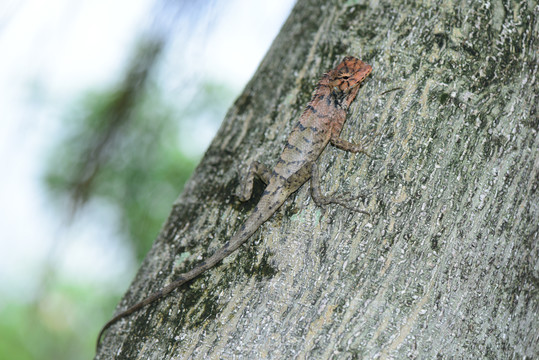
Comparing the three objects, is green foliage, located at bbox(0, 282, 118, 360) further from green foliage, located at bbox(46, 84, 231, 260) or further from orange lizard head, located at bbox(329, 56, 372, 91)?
orange lizard head, located at bbox(329, 56, 372, 91)

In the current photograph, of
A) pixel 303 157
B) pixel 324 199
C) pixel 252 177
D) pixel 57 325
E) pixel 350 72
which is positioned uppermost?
pixel 350 72

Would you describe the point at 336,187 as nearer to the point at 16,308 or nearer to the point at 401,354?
the point at 401,354

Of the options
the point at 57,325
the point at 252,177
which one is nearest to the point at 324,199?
the point at 252,177

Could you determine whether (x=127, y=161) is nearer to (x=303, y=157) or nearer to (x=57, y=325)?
(x=303, y=157)

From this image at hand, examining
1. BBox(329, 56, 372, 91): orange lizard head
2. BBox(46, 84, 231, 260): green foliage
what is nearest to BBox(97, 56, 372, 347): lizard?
BBox(329, 56, 372, 91): orange lizard head

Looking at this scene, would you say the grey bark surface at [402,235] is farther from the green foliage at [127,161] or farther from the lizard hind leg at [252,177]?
the green foliage at [127,161]

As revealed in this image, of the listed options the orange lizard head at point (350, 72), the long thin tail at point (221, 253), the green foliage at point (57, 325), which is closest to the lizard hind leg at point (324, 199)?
the long thin tail at point (221, 253)
